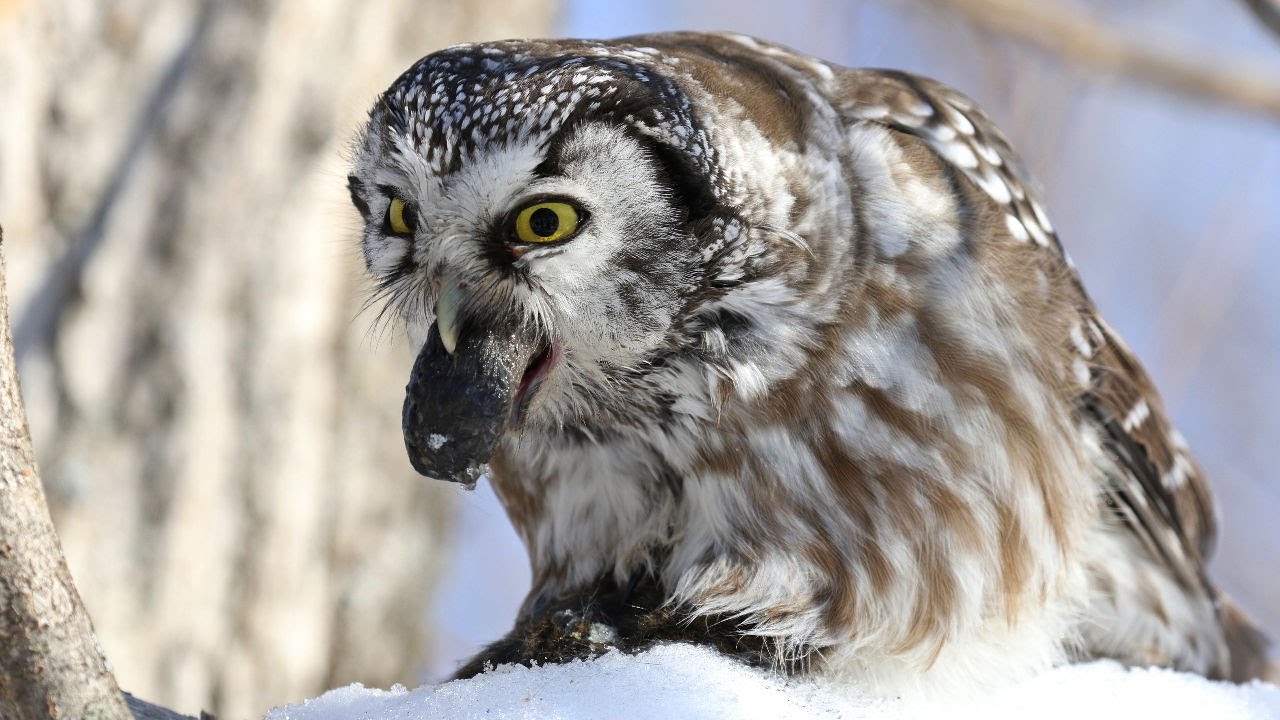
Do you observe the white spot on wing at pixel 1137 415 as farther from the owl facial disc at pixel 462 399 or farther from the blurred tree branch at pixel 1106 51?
the blurred tree branch at pixel 1106 51

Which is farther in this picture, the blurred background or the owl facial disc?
the blurred background

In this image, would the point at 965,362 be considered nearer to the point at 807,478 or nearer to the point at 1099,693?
the point at 807,478

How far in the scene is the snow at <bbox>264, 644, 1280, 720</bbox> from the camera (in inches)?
66.2

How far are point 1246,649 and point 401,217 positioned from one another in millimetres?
2390

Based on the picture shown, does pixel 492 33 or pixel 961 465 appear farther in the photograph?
pixel 492 33

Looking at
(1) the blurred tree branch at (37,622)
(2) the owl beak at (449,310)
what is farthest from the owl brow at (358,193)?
(1) the blurred tree branch at (37,622)

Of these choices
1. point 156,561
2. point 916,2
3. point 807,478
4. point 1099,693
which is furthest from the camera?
point 916,2

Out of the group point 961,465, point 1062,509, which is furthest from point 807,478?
point 1062,509

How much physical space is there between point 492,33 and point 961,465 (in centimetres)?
262

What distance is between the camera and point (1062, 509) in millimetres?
2148

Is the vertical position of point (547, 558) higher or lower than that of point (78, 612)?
lower

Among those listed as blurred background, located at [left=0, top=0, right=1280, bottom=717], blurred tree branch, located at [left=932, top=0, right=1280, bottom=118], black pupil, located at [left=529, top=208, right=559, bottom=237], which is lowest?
blurred background, located at [left=0, top=0, right=1280, bottom=717]

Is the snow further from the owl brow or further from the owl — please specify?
the owl brow

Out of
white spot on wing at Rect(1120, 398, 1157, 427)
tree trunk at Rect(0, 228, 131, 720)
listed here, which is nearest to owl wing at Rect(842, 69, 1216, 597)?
white spot on wing at Rect(1120, 398, 1157, 427)
